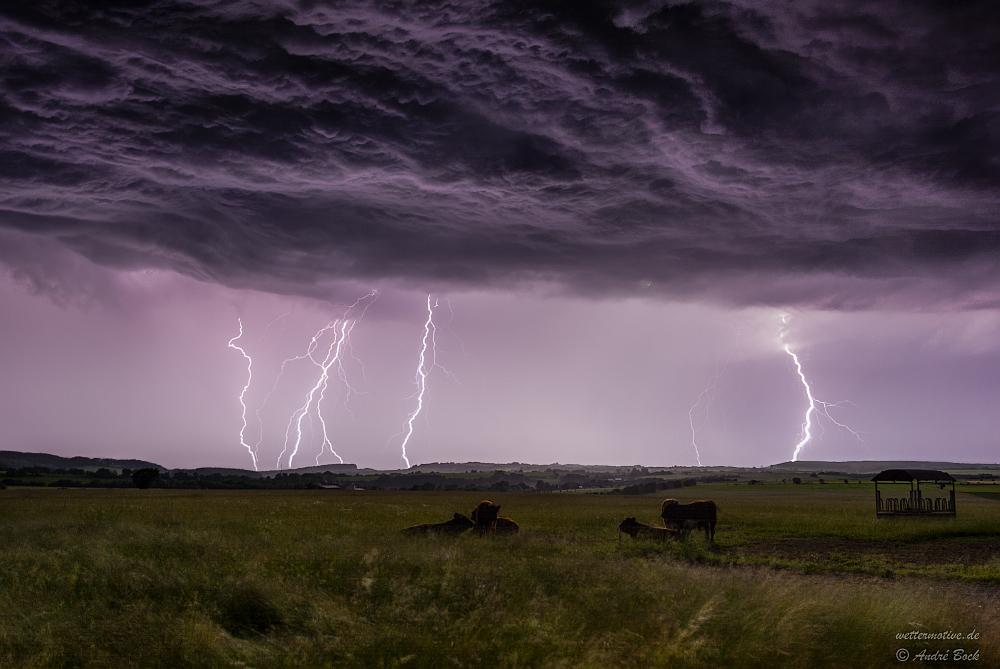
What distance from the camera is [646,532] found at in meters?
23.2

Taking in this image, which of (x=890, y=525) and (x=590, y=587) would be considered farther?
(x=890, y=525)

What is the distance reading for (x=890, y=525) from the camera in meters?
32.4

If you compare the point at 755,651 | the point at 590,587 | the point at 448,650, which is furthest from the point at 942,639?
the point at 448,650

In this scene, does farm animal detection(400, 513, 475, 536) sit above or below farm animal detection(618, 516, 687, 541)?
above

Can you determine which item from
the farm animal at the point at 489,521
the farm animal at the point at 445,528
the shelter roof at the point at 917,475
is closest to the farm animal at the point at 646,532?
the farm animal at the point at 489,521

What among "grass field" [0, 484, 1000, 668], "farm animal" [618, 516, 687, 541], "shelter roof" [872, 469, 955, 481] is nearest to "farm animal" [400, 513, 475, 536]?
"grass field" [0, 484, 1000, 668]

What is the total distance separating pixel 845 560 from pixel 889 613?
12.7 meters

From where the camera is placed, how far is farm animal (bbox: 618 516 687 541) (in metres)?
23.0

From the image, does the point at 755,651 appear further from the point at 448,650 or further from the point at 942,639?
the point at 448,650

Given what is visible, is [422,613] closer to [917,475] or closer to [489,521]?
[489,521]

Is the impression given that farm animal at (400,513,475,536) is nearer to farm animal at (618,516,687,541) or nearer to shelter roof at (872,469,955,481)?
farm animal at (618,516,687,541)

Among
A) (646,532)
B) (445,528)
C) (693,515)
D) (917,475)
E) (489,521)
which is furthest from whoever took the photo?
(917,475)

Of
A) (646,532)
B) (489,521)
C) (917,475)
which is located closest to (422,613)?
(489,521)

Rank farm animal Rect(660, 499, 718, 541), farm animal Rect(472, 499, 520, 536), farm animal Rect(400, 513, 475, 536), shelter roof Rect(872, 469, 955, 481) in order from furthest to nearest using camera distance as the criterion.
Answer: shelter roof Rect(872, 469, 955, 481)
farm animal Rect(660, 499, 718, 541)
farm animal Rect(472, 499, 520, 536)
farm animal Rect(400, 513, 475, 536)
